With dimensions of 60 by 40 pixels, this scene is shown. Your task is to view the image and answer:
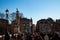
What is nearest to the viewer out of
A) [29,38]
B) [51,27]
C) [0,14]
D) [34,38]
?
[34,38]

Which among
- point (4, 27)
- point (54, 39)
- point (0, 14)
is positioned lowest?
point (54, 39)

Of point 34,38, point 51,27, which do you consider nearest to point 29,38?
point 34,38

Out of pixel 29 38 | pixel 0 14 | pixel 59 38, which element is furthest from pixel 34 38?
pixel 0 14

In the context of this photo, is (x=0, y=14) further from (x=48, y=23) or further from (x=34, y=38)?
(x=34, y=38)

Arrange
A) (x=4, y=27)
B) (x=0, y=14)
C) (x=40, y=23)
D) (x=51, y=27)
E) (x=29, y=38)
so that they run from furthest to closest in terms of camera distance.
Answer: (x=0, y=14) → (x=40, y=23) → (x=51, y=27) → (x=4, y=27) → (x=29, y=38)

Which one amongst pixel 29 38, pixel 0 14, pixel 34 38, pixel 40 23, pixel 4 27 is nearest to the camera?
pixel 34 38

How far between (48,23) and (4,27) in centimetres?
2065

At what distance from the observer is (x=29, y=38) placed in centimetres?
1502

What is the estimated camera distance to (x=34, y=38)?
45.0 feet

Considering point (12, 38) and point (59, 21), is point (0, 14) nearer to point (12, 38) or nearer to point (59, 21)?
point (59, 21)

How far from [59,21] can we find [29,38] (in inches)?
1049

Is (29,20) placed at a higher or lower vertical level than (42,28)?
higher

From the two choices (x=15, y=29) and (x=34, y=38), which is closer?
(x=34, y=38)

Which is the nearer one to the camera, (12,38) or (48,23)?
(12,38)
